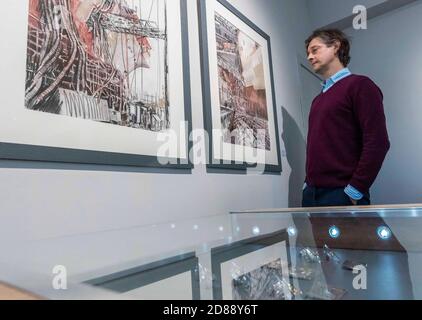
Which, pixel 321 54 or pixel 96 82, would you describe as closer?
pixel 96 82

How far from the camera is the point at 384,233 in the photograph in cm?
80

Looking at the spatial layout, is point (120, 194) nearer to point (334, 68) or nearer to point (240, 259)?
point (240, 259)

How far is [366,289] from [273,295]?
15cm

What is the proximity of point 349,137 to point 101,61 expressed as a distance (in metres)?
1.05

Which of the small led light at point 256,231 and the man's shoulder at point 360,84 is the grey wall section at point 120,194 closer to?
the small led light at point 256,231

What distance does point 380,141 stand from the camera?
3.97ft

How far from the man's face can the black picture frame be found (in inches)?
49.0

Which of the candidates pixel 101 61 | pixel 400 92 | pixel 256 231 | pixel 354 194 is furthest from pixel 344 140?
pixel 400 92

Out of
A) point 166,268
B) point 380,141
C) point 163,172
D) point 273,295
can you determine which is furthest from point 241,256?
point 380,141

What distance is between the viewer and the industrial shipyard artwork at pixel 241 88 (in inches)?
53.0

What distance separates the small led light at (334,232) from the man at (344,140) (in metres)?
0.38

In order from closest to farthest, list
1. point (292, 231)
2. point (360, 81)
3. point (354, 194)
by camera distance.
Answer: point (292, 231) → point (354, 194) → point (360, 81)

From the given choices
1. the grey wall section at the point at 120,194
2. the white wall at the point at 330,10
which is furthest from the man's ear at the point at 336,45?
the white wall at the point at 330,10
